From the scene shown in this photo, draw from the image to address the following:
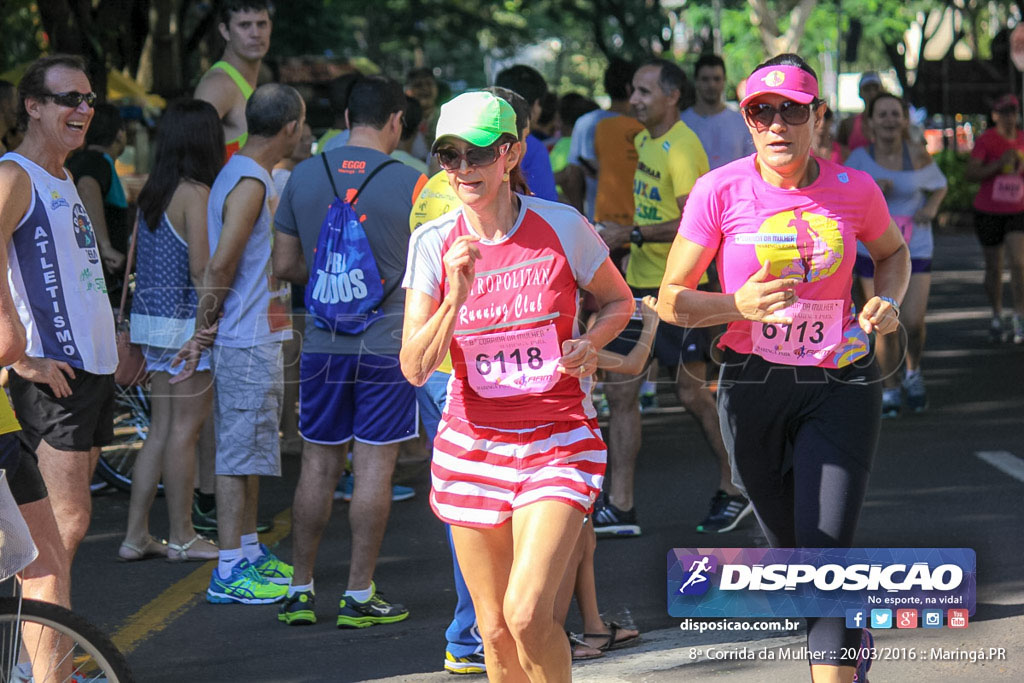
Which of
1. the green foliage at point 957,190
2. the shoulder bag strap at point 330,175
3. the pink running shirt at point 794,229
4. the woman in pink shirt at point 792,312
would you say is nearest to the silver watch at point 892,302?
the woman in pink shirt at point 792,312

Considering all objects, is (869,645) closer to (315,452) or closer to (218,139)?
(315,452)

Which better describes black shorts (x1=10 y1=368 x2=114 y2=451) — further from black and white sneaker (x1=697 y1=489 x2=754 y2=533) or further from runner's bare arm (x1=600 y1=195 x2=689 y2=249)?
black and white sneaker (x1=697 y1=489 x2=754 y2=533)

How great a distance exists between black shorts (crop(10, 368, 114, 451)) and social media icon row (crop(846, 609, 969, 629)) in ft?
8.80

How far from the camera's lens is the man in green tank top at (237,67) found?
7934mm

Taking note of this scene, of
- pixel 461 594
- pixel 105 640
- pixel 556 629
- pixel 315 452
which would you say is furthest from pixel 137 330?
pixel 556 629

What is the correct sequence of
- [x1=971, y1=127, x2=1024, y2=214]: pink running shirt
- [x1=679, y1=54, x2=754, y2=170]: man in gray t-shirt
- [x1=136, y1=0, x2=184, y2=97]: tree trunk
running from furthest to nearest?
[x1=136, y1=0, x2=184, y2=97]: tree trunk < [x1=971, y1=127, x2=1024, y2=214]: pink running shirt < [x1=679, y1=54, x2=754, y2=170]: man in gray t-shirt

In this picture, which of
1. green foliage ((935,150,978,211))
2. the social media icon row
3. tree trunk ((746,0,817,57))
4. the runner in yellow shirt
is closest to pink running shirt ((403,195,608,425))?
the social media icon row

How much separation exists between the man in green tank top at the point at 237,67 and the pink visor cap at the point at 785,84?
4.19m

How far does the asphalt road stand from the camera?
5.30 metres

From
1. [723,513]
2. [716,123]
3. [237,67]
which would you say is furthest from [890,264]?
[716,123]

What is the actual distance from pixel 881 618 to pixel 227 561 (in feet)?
9.66

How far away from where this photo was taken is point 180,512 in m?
7.00

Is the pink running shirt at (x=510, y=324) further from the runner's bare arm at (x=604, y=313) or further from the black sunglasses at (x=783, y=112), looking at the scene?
the black sunglasses at (x=783, y=112)

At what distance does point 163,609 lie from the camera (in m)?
6.21
